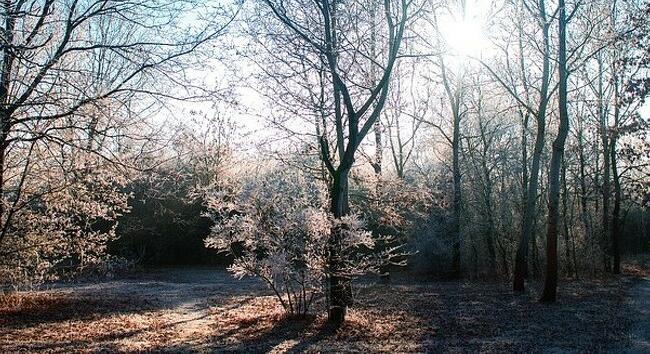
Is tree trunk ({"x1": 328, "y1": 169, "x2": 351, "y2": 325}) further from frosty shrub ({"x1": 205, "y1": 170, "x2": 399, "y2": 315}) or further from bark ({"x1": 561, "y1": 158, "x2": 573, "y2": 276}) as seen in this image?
bark ({"x1": 561, "y1": 158, "x2": 573, "y2": 276})

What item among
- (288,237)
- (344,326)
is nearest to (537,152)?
(344,326)

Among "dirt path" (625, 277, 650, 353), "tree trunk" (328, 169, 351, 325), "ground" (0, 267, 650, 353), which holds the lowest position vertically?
"dirt path" (625, 277, 650, 353)

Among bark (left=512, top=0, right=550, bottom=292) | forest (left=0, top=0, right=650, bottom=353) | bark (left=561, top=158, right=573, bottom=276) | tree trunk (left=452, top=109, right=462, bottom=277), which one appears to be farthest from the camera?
bark (left=561, top=158, right=573, bottom=276)

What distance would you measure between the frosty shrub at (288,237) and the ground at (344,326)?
3.09 ft

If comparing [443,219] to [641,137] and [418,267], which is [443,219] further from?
[641,137]

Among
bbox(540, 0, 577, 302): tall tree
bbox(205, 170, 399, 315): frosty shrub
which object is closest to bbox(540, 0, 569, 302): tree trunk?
bbox(540, 0, 577, 302): tall tree

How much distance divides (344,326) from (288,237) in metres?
1.86

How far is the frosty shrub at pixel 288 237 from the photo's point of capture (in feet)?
30.2

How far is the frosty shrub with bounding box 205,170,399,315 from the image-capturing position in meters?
9.22

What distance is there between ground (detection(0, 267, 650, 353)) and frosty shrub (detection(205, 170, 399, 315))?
94cm

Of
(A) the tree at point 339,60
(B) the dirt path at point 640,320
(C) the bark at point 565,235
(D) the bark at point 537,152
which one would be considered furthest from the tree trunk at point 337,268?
(C) the bark at point 565,235

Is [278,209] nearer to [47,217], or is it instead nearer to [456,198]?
[47,217]

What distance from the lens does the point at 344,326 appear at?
379 inches

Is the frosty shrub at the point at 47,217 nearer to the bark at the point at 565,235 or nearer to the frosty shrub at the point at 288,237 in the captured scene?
the frosty shrub at the point at 288,237
